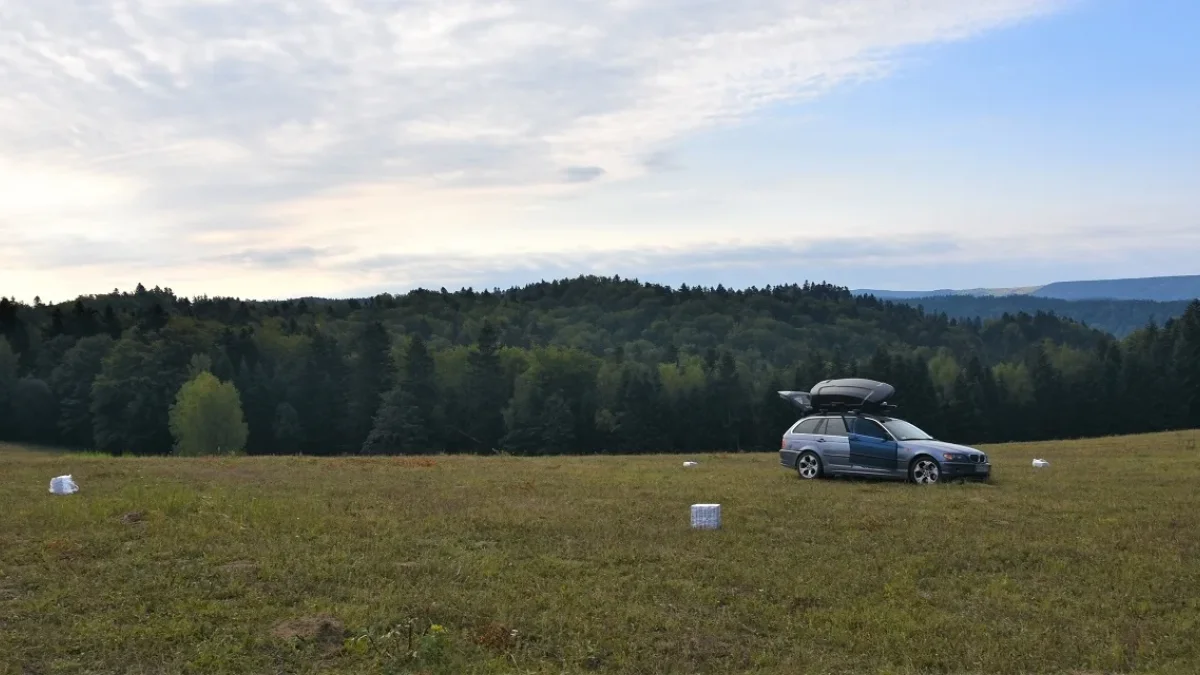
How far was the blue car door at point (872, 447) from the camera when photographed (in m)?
20.7

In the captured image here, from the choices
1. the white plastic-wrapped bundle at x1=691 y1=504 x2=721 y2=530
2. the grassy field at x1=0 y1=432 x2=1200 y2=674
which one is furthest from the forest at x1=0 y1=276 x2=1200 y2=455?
the white plastic-wrapped bundle at x1=691 y1=504 x2=721 y2=530

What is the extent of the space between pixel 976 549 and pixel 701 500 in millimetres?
5652

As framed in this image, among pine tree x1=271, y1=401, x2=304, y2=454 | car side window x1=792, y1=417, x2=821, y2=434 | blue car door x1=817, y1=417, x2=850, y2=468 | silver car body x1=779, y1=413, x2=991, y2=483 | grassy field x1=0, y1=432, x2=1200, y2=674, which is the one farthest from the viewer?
pine tree x1=271, y1=401, x2=304, y2=454

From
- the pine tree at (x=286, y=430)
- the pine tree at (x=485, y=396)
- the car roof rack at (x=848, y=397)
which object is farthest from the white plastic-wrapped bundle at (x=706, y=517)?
the pine tree at (x=286, y=430)

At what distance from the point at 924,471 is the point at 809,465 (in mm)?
2573

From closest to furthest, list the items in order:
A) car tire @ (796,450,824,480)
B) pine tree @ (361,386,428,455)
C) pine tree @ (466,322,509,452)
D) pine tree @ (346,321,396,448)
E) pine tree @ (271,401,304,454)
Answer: car tire @ (796,450,824,480) → pine tree @ (361,386,428,455) → pine tree @ (271,401,304,454) → pine tree @ (346,321,396,448) → pine tree @ (466,322,509,452)

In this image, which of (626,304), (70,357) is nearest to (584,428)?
(70,357)

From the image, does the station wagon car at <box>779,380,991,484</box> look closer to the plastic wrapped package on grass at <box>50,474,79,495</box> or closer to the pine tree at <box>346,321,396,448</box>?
the plastic wrapped package on grass at <box>50,474,79,495</box>

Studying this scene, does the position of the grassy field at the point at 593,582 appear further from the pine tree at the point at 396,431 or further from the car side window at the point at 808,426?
the pine tree at the point at 396,431

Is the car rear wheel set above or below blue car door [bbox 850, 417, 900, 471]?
below

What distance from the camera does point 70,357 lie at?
95.2 meters

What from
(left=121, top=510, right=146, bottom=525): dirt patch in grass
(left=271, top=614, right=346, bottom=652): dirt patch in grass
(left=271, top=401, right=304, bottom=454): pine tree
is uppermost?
(left=121, top=510, right=146, bottom=525): dirt patch in grass

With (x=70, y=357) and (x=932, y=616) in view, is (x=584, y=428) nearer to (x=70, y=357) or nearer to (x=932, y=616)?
(x=70, y=357)

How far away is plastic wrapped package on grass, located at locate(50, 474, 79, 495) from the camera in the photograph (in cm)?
1722
